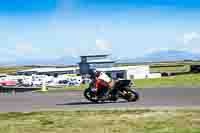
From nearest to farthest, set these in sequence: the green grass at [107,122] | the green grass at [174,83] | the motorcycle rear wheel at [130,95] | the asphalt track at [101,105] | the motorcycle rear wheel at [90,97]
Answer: the green grass at [107,122] < the asphalt track at [101,105] < the motorcycle rear wheel at [130,95] < the motorcycle rear wheel at [90,97] < the green grass at [174,83]

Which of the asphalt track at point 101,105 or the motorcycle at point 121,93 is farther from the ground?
the motorcycle at point 121,93

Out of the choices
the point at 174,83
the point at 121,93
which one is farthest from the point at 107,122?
the point at 174,83

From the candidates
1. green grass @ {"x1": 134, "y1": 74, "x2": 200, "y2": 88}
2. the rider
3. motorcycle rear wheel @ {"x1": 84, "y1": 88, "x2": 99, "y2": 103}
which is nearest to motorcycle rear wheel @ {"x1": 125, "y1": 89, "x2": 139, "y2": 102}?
the rider

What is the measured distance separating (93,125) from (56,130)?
113 centimetres

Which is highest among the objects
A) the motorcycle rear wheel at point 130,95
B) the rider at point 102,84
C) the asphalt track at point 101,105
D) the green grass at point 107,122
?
the rider at point 102,84

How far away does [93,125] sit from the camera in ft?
39.0

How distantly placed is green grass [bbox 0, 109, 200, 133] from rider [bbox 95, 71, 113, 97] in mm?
5516

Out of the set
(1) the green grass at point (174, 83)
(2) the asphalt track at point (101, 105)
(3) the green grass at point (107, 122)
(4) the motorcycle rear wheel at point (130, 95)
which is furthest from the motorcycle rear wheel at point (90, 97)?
(1) the green grass at point (174, 83)

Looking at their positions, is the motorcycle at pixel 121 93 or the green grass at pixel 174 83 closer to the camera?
the motorcycle at pixel 121 93

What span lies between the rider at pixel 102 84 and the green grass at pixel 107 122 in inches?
217

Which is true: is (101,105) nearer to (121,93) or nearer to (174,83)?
(121,93)

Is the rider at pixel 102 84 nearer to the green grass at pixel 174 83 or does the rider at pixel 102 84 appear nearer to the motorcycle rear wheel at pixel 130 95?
the motorcycle rear wheel at pixel 130 95

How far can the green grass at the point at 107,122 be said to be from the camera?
11.0m

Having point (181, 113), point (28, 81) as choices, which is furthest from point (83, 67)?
point (181, 113)
